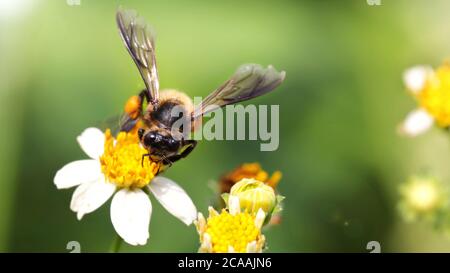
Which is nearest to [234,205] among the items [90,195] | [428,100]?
[90,195]

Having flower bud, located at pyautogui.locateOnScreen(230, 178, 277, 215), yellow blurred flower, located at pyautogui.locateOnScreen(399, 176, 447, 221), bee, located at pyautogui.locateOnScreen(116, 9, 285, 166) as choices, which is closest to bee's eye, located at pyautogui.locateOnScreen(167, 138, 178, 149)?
bee, located at pyautogui.locateOnScreen(116, 9, 285, 166)

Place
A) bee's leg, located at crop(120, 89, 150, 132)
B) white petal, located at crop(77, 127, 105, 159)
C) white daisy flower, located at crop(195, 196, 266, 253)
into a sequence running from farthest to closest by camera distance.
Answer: bee's leg, located at crop(120, 89, 150, 132)
white petal, located at crop(77, 127, 105, 159)
white daisy flower, located at crop(195, 196, 266, 253)

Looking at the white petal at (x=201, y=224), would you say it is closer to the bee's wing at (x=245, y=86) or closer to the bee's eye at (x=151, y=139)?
the bee's eye at (x=151, y=139)

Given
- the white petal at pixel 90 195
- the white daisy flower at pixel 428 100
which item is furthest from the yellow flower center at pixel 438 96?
the white petal at pixel 90 195
